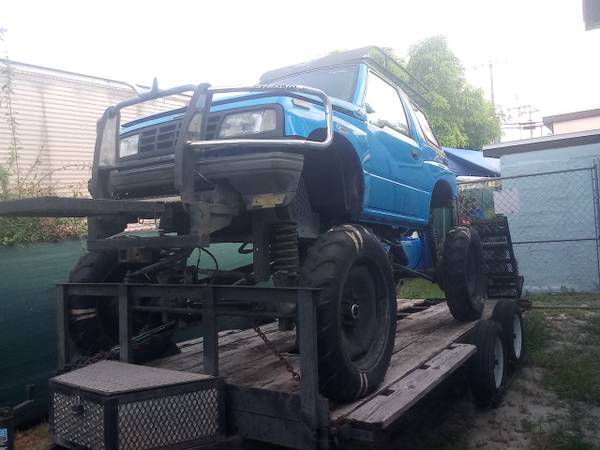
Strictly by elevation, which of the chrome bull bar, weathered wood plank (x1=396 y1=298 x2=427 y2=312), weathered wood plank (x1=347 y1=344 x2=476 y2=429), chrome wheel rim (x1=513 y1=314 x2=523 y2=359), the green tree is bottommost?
chrome wheel rim (x1=513 y1=314 x2=523 y2=359)

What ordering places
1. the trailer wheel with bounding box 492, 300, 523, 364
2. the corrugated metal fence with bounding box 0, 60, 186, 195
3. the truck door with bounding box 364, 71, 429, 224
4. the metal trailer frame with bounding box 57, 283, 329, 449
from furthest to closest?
the corrugated metal fence with bounding box 0, 60, 186, 195, the trailer wheel with bounding box 492, 300, 523, 364, the truck door with bounding box 364, 71, 429, 224, the metal trailer frame with bounding box 57, 283, 329, 449

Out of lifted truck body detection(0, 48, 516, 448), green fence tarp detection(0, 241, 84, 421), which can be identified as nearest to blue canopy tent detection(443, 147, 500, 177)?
lifted truck body detection(0, 48, 516, 448)

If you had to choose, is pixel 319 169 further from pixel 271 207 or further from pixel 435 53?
pixel 435 53

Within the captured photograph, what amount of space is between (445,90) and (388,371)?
60.4ft

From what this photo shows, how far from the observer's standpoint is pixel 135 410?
2.78 m

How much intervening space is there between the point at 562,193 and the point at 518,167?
1001 millimetres

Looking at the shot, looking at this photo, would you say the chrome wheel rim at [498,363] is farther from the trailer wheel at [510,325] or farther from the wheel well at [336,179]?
the wheel well at [336,179]

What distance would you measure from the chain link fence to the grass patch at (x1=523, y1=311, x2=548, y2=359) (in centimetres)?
325

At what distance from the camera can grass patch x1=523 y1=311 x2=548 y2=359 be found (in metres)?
6.87

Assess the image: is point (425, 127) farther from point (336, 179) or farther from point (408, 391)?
point (408, 391)

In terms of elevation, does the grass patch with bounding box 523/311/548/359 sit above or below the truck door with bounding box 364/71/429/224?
below

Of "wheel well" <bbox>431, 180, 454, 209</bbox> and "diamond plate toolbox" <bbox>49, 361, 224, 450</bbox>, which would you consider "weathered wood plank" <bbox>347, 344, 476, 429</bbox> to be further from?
"wheel well" <bbox>431, 180, 454, 209</bbox>

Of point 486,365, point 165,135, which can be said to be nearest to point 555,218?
point 486,365

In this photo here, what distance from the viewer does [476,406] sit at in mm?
5180
